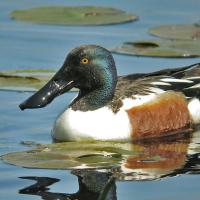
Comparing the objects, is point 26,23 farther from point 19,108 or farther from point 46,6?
point 19,108

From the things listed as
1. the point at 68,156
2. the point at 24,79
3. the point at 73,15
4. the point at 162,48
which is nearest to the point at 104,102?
the point at 24,79

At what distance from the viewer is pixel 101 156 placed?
32.7 ft

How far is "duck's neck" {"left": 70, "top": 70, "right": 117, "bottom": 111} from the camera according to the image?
450 inches

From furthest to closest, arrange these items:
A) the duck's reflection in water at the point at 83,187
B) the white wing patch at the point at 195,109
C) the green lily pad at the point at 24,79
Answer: the green lily pad at the point at 24,79 < the white wing patch at the point at 195,109 < the duck's reflection in water at the point at 83,187

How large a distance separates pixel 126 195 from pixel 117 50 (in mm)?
4997

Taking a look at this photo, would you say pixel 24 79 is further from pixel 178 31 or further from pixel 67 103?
pixel 178 31

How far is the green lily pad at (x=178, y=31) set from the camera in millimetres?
14312

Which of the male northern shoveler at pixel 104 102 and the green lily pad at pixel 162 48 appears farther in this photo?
the green lily pad at pixel 162 48

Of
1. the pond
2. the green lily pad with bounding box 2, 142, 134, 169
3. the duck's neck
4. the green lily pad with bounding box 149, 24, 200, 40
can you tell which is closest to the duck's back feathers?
the duck's neck

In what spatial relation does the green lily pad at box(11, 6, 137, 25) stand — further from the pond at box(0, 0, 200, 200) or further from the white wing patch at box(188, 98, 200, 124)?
the white wing patch at box(188, 98, 200, 124)

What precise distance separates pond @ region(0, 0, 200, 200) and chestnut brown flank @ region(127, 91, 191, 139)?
0.70 feet

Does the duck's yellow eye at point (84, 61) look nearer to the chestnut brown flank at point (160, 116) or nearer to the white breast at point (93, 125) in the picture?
the white breast at point (93, 125)

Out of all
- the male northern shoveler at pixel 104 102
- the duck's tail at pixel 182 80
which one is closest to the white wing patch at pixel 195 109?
the duck's tail at pixel 182 80

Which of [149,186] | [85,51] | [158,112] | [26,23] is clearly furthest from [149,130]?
[26,23]
